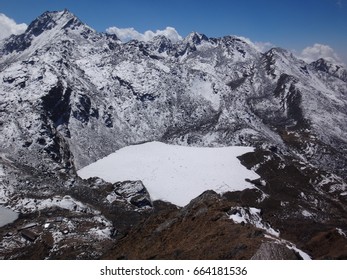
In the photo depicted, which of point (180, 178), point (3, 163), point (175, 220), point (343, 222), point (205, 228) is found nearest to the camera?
point (205, 228)

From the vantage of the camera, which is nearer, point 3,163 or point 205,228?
point 205,228

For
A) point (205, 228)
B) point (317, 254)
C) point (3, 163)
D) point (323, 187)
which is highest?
point (3, 163)

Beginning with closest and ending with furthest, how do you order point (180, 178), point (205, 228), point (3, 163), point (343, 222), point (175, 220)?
point (205, 228) < point (175, 220) < point (343, 222) < point (3, 163) < point (180, 178)

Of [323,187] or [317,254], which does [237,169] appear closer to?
[323,187]

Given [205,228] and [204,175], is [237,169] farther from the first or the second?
[205,228]
